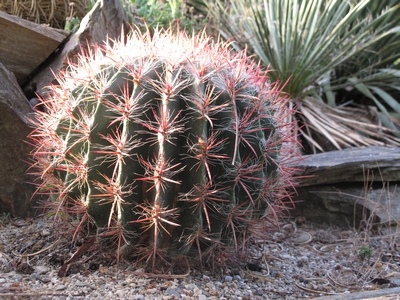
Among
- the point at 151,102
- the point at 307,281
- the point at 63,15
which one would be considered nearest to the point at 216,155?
the point at 151,102

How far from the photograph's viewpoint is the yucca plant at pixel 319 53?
4.56 m

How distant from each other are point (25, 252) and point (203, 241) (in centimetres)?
92

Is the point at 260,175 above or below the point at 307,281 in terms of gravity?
above

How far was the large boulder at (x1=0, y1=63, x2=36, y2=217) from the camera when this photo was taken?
2717mm

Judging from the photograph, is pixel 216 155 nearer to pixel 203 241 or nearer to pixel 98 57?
pixel 203 241

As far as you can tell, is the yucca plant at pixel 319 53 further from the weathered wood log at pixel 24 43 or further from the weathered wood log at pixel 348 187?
the weathered wood log at pixel 24 43

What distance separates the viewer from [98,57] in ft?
6.87

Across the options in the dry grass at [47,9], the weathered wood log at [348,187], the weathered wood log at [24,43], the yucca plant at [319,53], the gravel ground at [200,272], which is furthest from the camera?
the yucca plant at [319,53]

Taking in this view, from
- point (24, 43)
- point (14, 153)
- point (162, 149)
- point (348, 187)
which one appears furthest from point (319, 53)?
point (162, 149)

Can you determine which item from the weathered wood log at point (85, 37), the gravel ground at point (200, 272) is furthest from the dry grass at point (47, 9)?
the gravel ground at point (200, 272)

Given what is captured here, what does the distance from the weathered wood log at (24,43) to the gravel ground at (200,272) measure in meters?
1.12

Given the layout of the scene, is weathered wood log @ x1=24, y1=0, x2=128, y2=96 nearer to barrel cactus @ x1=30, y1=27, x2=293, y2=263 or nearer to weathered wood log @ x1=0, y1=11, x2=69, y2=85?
weathered wood log @ x1=0, y1=11, x2=69, y2=85

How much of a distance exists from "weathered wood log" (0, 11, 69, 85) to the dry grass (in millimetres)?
552

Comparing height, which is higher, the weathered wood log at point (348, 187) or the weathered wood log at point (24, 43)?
the weathered wood log at point (24, 43)
